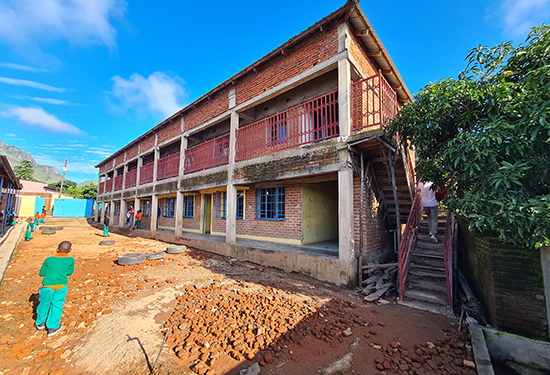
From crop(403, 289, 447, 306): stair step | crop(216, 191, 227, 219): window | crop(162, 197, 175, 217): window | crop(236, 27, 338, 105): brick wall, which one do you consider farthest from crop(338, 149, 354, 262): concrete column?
crop(162, 197, 175, 217): window

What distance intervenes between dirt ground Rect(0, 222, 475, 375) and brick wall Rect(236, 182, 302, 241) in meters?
2.73

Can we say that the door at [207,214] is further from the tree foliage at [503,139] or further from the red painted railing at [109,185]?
the red painted railing at [109,185]

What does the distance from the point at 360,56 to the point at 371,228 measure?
4.76m

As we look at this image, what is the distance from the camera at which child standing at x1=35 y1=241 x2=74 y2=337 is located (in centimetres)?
338

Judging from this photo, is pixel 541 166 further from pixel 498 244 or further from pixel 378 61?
pixel 378 61

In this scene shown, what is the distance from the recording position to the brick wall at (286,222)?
26.6 feet

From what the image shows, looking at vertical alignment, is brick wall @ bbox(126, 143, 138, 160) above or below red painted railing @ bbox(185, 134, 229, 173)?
above

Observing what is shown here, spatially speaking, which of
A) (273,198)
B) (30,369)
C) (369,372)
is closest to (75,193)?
(273,198)

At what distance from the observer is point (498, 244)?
3379 millimetres

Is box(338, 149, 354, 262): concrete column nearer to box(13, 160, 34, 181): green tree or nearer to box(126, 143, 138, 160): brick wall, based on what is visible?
box(126, 143, 138, 160): brick wall

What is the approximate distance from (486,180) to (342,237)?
2.93m

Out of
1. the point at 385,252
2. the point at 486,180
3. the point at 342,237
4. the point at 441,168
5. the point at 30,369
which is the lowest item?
the point at 30,369

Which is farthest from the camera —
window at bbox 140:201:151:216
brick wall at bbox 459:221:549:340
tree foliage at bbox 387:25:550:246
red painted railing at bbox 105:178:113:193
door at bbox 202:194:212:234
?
red painted railing at bbox 105:178:113:193

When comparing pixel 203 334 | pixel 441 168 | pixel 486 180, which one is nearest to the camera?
pixel 486 180
